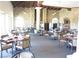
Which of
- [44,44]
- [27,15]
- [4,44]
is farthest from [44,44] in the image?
[4,44]

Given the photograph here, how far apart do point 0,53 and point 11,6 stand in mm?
1853

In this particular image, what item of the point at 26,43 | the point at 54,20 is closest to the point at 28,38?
the point at 26,43

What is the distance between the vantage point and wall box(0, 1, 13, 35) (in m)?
6.44

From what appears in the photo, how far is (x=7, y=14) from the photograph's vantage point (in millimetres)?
7035

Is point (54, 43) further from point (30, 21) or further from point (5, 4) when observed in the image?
point (5, 4)

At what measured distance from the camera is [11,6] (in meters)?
6.79

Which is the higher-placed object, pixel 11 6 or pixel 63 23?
pixel 11 6

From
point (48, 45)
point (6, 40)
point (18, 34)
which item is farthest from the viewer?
point (48, 45)

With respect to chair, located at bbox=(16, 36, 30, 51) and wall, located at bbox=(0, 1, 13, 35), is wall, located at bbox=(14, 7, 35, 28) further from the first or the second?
chair, located at bbox=(16, 36, 30, 51)

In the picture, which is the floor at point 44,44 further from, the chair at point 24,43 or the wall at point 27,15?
the wall at point 27,15

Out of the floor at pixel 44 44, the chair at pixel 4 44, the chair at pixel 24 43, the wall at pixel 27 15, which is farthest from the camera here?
the floor at pixel 44 44

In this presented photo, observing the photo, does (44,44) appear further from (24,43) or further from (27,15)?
(27,15)

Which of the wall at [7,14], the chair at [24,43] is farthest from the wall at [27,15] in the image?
the chair at [24,43]

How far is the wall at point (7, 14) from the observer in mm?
6438
